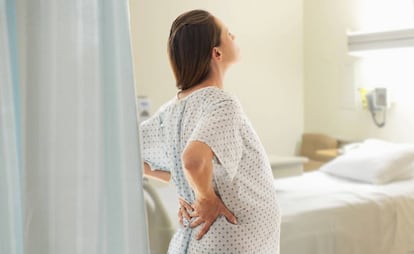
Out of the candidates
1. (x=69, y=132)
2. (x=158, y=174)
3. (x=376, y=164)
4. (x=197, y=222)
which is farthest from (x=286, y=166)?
(x=69, y=132)

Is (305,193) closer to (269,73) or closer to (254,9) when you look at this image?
(269,73)

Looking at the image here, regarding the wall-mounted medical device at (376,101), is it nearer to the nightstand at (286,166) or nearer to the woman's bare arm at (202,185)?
the nightstand at (286,166)

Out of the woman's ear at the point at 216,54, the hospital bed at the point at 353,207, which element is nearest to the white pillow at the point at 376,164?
the hospital bed at the point at 353,207

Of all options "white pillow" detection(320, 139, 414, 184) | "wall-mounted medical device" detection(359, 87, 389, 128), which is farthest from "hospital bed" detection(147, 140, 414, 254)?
"wall-mounted medical device" detection(359, 87, 389, 128)

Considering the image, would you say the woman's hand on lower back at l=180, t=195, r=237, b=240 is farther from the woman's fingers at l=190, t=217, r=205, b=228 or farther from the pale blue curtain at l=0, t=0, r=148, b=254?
the pale blue curtain at l=0, t=0, r=148, b=254

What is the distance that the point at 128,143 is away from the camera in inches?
38.8

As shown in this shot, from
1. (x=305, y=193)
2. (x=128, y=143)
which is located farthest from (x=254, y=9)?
(x=128, y=143)

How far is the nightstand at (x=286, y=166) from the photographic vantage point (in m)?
2.55

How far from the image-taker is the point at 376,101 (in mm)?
2688

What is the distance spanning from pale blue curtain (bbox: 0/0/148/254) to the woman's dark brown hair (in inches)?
8.8

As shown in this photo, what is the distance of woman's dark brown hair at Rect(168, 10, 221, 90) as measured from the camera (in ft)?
3.87

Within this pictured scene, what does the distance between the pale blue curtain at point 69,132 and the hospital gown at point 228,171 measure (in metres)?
0.18

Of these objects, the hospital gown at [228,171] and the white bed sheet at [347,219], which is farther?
the white bed sheet at [347,219]

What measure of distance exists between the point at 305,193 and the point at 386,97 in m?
0.75
